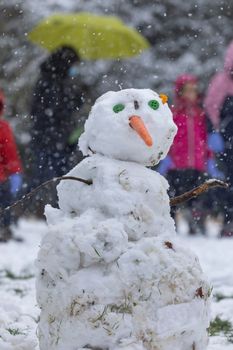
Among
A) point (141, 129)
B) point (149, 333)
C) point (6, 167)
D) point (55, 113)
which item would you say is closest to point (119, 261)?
point (149, 333)

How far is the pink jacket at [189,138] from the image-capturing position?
9148mm

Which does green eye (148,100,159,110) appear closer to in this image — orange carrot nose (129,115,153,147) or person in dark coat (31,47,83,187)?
orange carrot nose (129,115,153,147)

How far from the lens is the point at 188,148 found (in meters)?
9.20

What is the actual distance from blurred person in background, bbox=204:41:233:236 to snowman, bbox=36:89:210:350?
5.36m

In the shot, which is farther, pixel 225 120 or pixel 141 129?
pixel 225 120

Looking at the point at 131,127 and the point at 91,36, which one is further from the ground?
the point at 131,127

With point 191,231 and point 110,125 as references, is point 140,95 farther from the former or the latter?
point 191,231

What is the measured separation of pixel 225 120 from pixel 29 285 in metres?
3.43

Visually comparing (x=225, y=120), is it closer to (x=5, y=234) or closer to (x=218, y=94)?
(x=218, y=94)

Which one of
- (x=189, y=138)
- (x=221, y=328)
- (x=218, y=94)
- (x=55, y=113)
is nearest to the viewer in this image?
(x=221, y=328)

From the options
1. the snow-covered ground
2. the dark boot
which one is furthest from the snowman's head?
the dark boot

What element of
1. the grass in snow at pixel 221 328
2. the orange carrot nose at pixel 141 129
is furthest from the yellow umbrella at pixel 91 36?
the orange carrot nose at pixel 141 129

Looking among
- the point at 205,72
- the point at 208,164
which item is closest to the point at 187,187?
the point at 208,164

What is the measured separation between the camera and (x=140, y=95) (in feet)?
12.9
